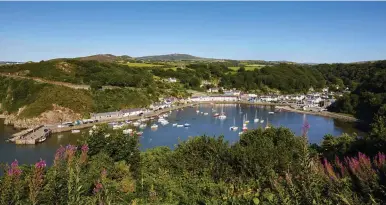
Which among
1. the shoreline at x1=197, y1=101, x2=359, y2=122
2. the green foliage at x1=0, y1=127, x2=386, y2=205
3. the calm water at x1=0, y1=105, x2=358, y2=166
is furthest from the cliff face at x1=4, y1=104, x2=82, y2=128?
the shoreline at x1=197, y1=101, x2=359, y2=122

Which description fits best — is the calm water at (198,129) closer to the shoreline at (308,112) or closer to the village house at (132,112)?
the shoreline at (308,112)

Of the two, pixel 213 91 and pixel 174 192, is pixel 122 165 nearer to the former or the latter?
pixel 174 192

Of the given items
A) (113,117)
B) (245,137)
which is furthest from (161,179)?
(113,117)

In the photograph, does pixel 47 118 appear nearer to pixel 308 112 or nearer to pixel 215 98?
pixel 215 98

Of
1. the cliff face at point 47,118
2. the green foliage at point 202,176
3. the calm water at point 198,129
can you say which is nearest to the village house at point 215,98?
the calm water at point 198,129

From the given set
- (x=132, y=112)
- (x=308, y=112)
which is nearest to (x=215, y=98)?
(x=308, y=112)
